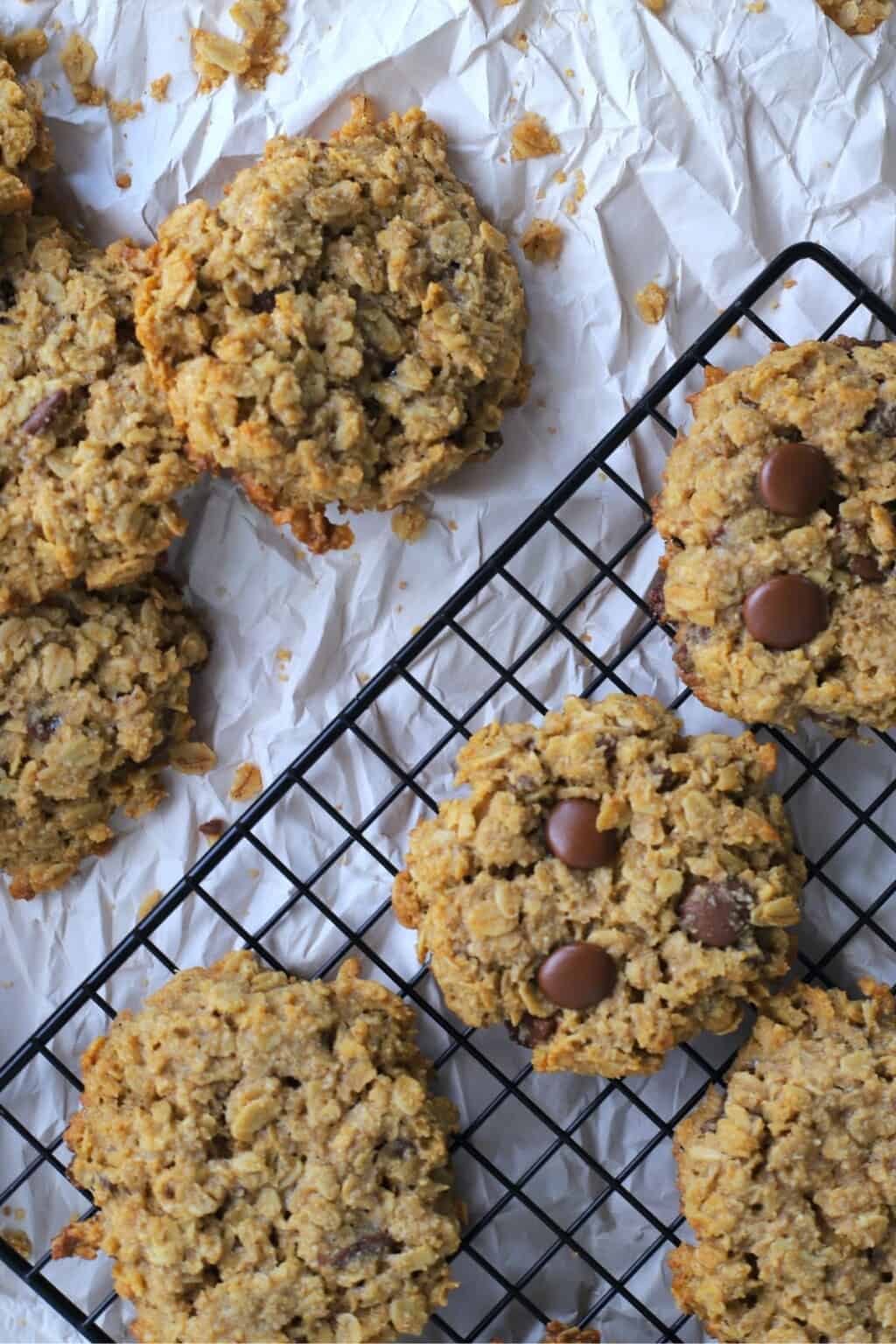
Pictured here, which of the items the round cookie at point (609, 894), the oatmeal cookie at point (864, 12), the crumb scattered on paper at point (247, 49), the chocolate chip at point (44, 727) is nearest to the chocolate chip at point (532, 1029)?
the round cookie at point (609, 894)

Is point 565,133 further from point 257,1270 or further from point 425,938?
point 257,1270

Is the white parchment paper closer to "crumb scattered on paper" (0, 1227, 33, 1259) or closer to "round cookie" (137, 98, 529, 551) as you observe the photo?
"crumb scattered on paper" (0, 1227, 33, 1259)

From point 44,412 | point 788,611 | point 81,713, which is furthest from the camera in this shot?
point 81,713

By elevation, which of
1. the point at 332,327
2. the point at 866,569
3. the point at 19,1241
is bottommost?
the point at 19,1241

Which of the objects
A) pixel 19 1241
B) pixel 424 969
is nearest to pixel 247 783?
pixel 424 969

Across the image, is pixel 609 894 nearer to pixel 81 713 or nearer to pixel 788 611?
pixel 788 611

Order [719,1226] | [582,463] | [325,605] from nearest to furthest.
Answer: [719,1226], [582,463], [325,605]

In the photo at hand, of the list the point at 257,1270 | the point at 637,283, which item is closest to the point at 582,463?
the point at 637,283

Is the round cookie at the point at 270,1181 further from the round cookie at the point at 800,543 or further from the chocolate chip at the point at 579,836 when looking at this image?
the round cookie at the point at 800,543
